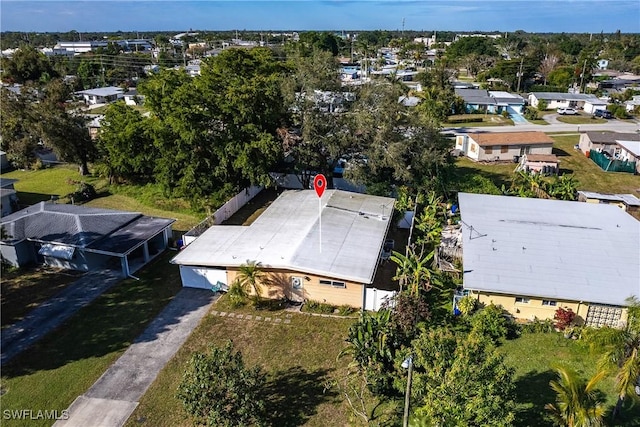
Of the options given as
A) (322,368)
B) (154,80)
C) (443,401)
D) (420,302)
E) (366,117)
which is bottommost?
(322,368)

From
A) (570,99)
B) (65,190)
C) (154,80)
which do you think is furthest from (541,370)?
(570,99)

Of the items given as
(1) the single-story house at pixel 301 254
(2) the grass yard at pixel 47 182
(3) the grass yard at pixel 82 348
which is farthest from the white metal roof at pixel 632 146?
(2) the grass yard at pixel 47 182

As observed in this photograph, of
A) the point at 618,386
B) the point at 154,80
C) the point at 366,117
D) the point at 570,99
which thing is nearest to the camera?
the point at 618,386

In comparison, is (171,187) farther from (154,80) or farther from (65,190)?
(65,190)

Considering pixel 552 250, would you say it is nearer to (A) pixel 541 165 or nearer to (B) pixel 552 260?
(B) pixel 552 260

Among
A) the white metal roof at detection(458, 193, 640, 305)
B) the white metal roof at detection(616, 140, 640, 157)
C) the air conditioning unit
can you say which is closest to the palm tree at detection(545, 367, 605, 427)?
the white metal roof at detection(458, 193, 640, 305)

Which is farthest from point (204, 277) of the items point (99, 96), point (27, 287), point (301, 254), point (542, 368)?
point (99, 96)
